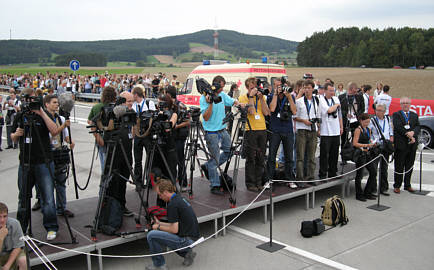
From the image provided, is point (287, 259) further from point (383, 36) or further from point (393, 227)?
point (383, 36)

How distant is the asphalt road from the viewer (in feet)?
18.6

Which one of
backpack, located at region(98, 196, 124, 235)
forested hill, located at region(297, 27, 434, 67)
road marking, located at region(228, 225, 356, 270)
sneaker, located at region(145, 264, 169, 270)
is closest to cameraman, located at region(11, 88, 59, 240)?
backpack, located at region(98, 196, 124, 235)

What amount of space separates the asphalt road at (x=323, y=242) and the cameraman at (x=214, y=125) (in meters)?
0.94

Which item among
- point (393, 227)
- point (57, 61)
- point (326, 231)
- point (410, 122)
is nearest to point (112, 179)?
point (326, 231)

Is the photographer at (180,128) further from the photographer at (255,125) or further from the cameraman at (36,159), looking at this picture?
the cameraman at (36,159)

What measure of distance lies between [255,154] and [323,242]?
6.58ft

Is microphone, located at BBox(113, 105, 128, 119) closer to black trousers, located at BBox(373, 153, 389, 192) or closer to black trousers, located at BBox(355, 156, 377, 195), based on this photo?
black trousers, located at BBox(355, 156, 377, 195)

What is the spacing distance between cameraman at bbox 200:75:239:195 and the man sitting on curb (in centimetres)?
330

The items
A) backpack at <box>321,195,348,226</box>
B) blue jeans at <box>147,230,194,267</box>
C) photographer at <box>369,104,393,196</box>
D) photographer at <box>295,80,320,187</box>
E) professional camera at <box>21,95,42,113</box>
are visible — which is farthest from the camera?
photographer at <box>369,104,393,196</box>

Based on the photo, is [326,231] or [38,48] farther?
[38,48]

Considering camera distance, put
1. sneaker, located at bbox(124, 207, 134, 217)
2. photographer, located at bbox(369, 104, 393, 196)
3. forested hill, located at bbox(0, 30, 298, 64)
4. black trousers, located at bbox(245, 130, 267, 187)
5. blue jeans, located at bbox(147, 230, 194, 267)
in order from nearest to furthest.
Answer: blue jeans, located at bbox(147, 230, 194, 267) → sneaker, located at bbox(124, 207, 134, 217) → black trousers, located at bbox(245, 130, 267, 187) → photographer, located at bbox(369, 104, 393, 196) → forested hill, located at bbox(0, 30, 298, 64)

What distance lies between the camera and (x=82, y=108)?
28.3 meters

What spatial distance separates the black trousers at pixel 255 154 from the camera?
7.53 meters

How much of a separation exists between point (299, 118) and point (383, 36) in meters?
107
